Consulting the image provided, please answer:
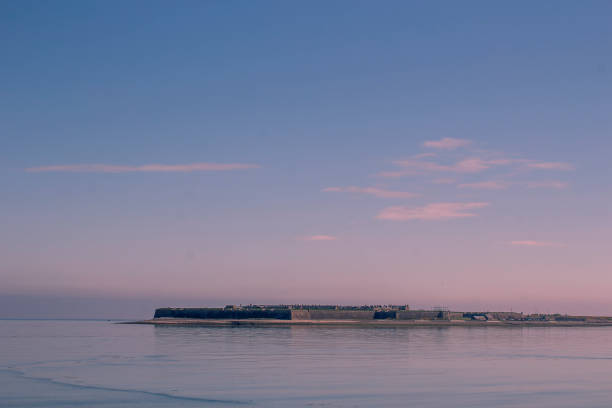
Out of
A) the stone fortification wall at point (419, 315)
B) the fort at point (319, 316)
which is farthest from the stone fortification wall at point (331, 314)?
the stone fortification wall at point (419, 315)

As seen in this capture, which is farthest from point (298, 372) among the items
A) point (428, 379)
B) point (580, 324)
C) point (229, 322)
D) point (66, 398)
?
point (580, 324)

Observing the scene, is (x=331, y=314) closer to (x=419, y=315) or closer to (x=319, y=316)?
(x=319, y=316)

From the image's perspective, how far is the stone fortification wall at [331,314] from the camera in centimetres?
13738

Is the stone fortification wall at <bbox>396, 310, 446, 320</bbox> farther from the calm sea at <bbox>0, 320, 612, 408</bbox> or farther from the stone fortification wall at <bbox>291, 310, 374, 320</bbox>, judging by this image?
the calm sea at <bbox>0, 320, 612, 408</bbox>

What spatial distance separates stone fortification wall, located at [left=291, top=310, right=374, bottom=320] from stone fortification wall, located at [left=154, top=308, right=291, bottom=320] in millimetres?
3429

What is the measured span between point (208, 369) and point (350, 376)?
808 centimetres

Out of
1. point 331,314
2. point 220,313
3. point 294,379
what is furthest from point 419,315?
point 294,379

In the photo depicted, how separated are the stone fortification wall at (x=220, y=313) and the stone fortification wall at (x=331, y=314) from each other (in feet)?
11.3

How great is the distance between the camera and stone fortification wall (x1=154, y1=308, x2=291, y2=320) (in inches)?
5349

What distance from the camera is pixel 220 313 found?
14250 centimetres

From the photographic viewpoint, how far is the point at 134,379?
32.1 metres

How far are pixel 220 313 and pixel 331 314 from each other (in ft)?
78.8

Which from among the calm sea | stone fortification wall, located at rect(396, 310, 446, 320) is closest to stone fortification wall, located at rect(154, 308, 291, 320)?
stone fortification wall, located at rect(396, 310, 446, 320)

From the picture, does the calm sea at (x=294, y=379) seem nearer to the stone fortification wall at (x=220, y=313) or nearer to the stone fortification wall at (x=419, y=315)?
the stone fortification wall at (x=220, y=313)
